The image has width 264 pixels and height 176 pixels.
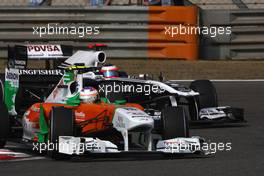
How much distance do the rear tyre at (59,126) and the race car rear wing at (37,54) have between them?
93.0 inches

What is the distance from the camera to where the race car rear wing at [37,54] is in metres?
11.6

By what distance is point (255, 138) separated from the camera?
11.1 metres

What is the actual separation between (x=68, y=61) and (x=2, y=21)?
6.76m

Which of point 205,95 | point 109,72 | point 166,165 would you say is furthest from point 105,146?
point 205,95

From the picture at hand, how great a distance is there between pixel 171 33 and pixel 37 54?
6.34 meters

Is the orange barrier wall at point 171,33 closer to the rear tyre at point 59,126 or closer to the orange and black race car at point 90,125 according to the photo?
the orange and black race car at point 90,125

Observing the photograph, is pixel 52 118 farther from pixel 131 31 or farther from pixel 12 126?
pixel 131 31

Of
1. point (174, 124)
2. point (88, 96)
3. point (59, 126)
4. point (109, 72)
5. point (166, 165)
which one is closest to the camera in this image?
point (166, 165)

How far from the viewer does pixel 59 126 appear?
9320 millimetres

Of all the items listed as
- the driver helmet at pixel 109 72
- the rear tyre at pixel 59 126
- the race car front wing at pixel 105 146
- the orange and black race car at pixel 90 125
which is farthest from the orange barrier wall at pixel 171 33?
the rear tyre at pixel 59 126

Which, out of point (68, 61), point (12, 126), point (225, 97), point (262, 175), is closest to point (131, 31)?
point (225, 97)

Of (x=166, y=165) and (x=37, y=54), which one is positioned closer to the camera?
(x=166, y=165)

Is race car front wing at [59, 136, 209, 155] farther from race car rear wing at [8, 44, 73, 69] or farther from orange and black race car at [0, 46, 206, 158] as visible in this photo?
race car rear wing at [8, 44, 73, 69]

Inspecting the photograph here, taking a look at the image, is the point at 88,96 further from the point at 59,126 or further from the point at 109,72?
the point at 109,72
